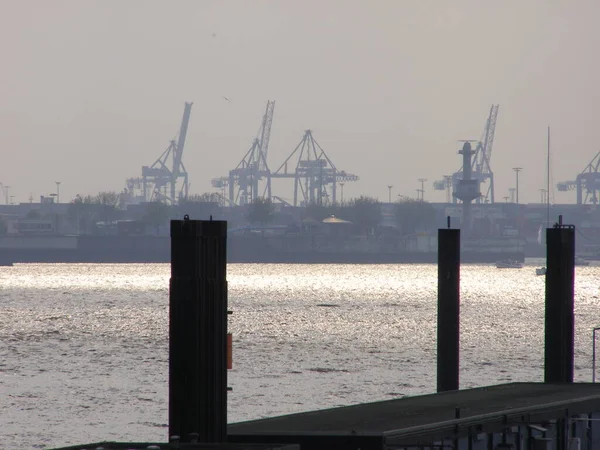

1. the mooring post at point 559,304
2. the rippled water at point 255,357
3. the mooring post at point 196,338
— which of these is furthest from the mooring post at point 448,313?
the mooring post at point 196,338

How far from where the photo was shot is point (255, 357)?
7956 centimetres

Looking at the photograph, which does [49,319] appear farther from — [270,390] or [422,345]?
[270,390]

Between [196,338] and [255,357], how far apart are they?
60407 mm

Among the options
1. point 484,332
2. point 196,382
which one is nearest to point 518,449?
point 196,382

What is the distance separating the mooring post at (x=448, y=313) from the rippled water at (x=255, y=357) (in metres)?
12.7

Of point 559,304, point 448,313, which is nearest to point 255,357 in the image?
point 448,313

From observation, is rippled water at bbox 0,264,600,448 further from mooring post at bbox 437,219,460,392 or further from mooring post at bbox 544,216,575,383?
mooring post at bbox 544,216,575,383

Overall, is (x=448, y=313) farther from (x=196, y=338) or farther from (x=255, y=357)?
(x=255, y=357)

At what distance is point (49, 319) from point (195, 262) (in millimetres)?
107626

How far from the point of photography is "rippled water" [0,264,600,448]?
51250 mm

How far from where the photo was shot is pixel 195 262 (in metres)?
19.5

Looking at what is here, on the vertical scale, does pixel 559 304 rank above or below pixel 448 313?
above

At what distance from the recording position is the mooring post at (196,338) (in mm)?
19484

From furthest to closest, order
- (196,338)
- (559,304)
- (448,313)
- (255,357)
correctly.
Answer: (255,357)
(448,313)
(559,304)
(196,338)
